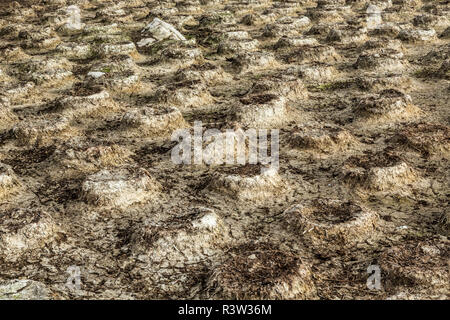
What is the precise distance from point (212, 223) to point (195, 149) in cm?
236

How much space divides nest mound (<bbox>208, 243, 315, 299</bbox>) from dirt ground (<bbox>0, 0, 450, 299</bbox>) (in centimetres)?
Answer: 2

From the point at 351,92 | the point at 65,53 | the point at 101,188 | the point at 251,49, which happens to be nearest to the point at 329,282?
the point at 101,188

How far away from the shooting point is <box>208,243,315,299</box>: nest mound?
16.2ft

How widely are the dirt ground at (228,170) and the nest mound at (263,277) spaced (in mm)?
17

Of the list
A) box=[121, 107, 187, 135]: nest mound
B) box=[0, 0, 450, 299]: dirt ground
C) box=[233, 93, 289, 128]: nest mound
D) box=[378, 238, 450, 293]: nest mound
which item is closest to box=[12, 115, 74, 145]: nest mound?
box=[0, 0, 450, 299]: dirt ground

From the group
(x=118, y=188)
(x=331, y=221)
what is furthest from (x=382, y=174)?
(x=118, y=188)

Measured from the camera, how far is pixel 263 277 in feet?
16.8

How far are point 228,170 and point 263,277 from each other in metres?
2.68

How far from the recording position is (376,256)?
5.70 metres

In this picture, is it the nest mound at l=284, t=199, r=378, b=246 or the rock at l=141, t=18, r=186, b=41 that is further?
the rock at l=141, t=18, r=186, b=41

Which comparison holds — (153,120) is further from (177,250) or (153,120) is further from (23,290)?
(23,290)

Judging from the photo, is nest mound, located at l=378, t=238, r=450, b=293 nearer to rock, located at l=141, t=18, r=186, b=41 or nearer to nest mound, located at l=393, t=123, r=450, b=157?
nest mound, located at l=393, t=123, r=450, b=157

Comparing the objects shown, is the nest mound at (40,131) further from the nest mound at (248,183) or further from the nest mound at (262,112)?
the nest mound at (248,183)

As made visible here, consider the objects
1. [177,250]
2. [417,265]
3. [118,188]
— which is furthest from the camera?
[118,188]
